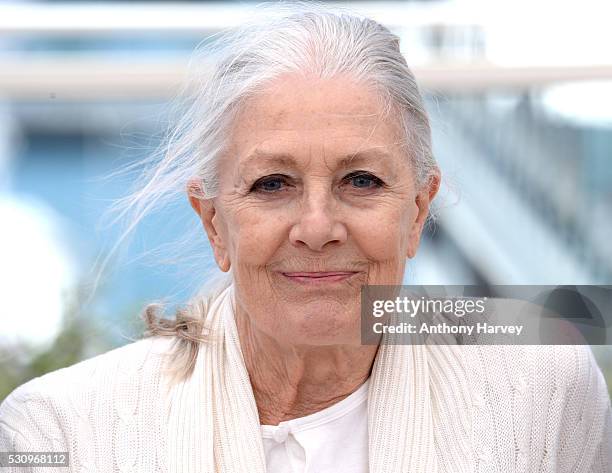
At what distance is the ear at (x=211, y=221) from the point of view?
82.0 inches

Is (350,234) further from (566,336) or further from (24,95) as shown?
(24,95)

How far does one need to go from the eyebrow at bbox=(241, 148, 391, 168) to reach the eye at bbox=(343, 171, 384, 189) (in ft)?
0.08

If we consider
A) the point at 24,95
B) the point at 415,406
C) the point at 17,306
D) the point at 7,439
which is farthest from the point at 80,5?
the point at 415,406

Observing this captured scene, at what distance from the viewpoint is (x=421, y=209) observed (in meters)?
2.10

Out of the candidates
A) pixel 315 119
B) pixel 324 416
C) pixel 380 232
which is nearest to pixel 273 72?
pixel 315 119

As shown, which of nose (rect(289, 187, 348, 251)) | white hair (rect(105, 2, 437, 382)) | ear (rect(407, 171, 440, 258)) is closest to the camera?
nose (rect(289, 187, 348, 251))

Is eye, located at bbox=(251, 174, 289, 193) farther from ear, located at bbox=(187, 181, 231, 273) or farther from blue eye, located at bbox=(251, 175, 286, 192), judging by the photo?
ear, located at bbox=(187, 181, 231, 273)

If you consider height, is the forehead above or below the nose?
above

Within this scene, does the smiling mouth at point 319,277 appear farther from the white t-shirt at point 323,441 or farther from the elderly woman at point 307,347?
the white t-shirt at point 323,441

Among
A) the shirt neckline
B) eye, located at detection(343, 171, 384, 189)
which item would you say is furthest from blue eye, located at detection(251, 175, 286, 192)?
the shirt neckline

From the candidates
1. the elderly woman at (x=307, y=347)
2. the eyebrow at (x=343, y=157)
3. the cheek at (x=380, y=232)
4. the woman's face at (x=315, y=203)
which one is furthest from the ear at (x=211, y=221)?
the cheek at (x=380, y=232)

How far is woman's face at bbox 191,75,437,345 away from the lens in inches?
73.9

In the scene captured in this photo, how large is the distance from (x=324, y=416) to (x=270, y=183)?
515 millimetres

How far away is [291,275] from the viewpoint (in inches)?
75.9
